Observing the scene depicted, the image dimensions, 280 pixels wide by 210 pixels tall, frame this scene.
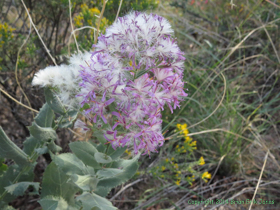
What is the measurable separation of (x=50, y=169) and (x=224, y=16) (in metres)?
4.12

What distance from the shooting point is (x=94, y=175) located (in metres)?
1.61

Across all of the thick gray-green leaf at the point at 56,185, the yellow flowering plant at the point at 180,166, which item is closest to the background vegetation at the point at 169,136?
the yellow flowering plant at the point at 180,166

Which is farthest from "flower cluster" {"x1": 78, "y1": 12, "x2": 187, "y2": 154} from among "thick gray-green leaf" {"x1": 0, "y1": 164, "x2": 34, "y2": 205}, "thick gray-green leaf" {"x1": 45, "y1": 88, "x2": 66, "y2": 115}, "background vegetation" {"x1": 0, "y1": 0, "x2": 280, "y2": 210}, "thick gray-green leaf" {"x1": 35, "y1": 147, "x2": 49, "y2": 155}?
"background vegetation" {"x1": 0, "y1": 0, "x2": 280, "y2": 210}

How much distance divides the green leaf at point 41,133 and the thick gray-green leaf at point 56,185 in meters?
0.28

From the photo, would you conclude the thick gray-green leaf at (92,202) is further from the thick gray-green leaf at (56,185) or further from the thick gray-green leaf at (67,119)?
the thick gray-green leaf at (67,119)

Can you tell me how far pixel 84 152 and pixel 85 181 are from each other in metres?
0.17

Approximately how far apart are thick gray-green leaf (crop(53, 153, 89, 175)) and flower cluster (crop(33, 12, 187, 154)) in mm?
347

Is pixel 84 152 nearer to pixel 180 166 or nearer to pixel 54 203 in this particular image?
pixel 54 203

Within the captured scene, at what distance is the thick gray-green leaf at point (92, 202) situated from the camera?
1442mm

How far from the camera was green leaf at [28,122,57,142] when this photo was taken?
150 centimetres

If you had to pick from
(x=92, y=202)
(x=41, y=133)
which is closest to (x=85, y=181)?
(x=92, y=202)

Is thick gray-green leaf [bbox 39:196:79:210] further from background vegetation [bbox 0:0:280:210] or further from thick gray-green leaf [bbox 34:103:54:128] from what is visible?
background vegetation [bbox 0:0:280:210]

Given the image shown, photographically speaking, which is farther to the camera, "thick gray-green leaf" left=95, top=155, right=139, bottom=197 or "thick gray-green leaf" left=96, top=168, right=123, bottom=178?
"thick gray-green leaf" left=95, top=155, right=139, bottom=197

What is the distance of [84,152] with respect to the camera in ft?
5.00
